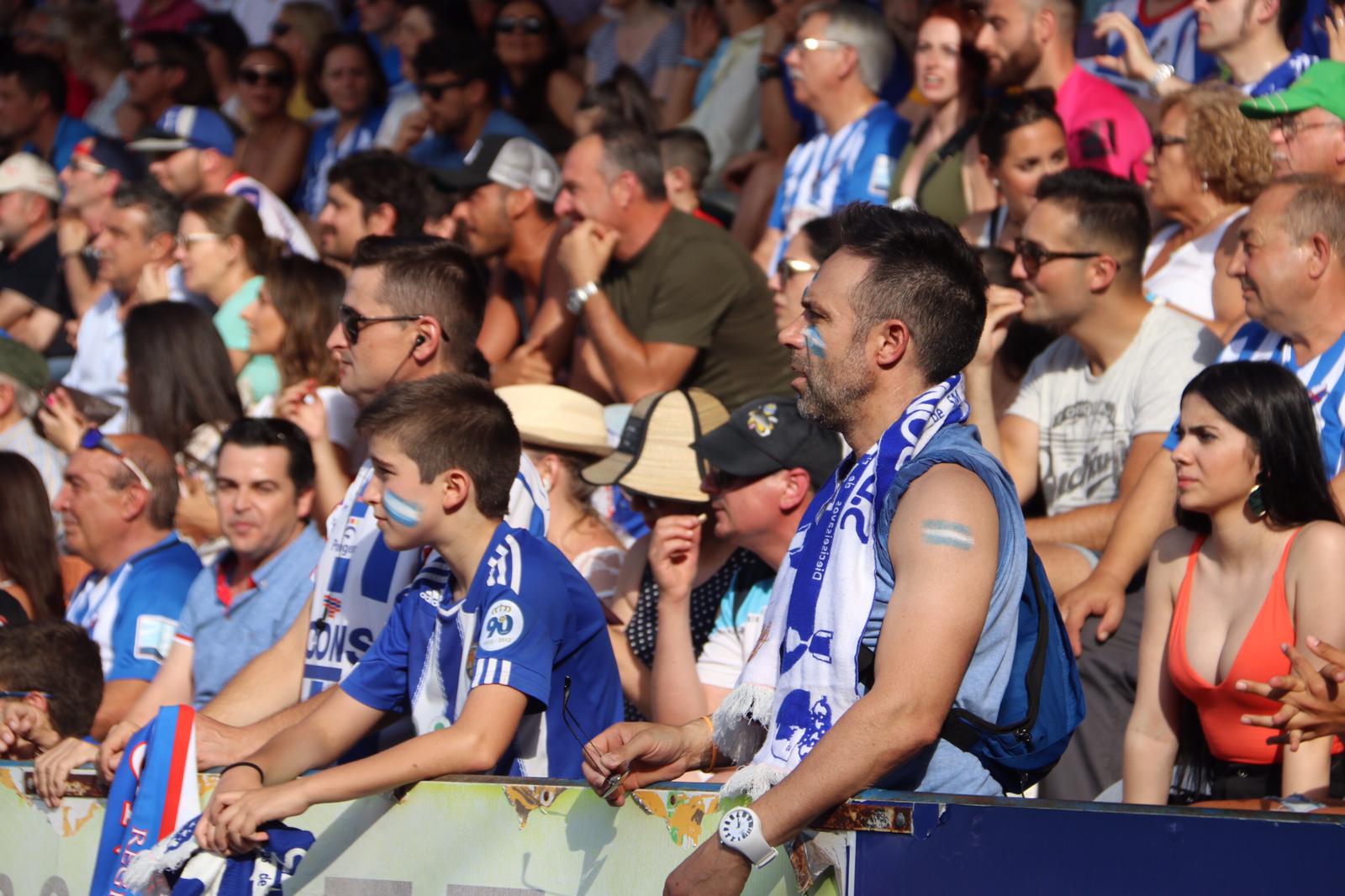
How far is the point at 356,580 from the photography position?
4367mm

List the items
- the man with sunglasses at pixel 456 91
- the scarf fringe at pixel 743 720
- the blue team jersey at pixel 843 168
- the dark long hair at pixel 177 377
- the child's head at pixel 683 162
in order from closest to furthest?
the scarf fringe at pixel 743 720, the dark long hair at pixel 177 377, the blue team jersey at pixel 843 168, the child's head at pixel 683 162, the man with sunglasses at pixel 456 91

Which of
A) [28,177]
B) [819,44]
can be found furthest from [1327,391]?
[28,177]

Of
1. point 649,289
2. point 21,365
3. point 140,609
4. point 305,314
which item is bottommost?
point 140,609

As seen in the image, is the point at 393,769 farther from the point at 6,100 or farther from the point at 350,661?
the point at 6,100

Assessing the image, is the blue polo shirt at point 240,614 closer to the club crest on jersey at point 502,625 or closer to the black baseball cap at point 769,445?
the black baseball cap at point 769,445

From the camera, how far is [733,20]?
30.8 feet

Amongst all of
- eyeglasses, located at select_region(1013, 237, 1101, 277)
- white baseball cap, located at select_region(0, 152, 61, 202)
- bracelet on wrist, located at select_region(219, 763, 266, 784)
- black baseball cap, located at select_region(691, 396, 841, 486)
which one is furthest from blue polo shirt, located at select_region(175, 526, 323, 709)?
white baseball cap, located at select_region(0, 152, 61, 202)

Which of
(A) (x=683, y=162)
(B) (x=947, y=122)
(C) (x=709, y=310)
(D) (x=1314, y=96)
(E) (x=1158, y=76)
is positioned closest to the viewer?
(D) (x=1314, y=96)

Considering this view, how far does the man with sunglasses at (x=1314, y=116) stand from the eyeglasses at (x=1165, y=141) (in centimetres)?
42

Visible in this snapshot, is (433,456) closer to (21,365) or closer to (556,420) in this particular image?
(556,420)

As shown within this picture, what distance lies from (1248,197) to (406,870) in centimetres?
420

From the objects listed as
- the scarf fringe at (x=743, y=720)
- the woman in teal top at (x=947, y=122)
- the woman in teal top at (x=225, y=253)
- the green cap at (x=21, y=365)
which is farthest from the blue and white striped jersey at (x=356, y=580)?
the green cap at (x=21, y=365)

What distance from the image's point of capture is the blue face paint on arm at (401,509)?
3.74 m

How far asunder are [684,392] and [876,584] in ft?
9.37
